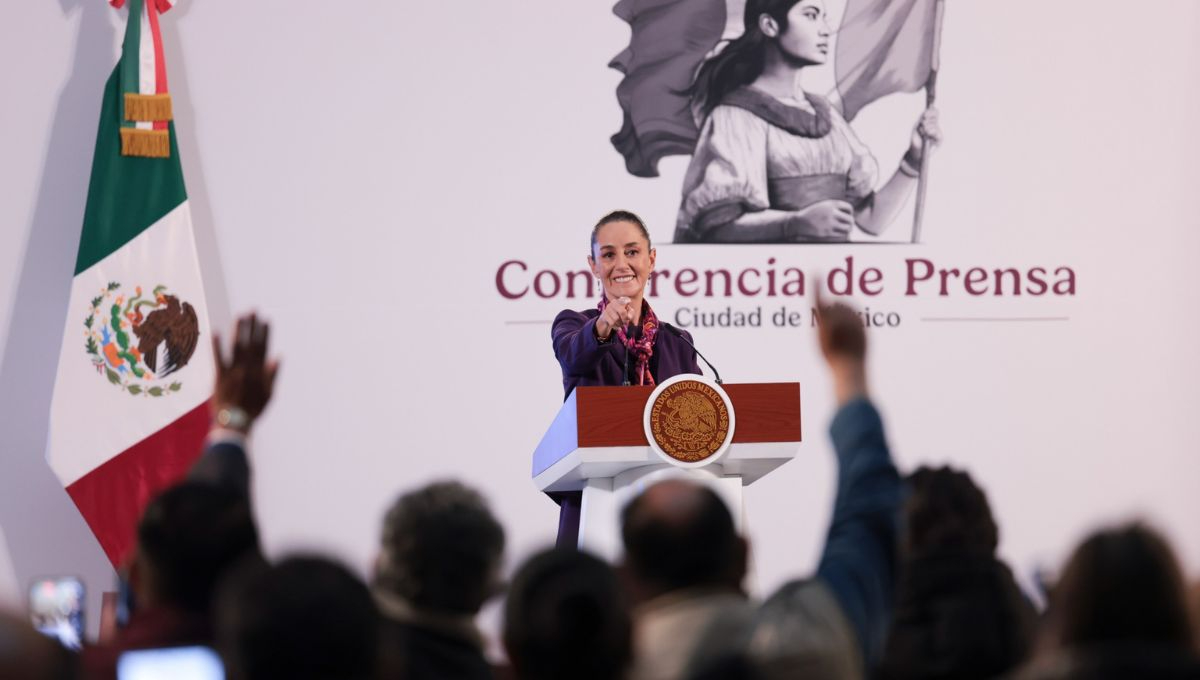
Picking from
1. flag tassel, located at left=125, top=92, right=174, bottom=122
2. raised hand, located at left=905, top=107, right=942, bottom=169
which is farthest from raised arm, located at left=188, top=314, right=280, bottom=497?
raised hand, located at left=905, top=107, right=942, bottom=169

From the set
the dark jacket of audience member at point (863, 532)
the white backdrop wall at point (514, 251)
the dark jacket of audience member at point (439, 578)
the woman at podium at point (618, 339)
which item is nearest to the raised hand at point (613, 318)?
the woman at podium at point (618, 339)

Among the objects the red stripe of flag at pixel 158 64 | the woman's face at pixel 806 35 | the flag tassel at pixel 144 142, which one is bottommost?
the flag tassel at pixel 144 142

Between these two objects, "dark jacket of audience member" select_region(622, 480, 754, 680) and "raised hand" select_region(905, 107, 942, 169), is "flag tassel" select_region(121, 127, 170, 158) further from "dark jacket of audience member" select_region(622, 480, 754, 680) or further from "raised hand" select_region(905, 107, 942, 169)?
"dark jacket of audience member" select_region(622, 480, 754, 680)

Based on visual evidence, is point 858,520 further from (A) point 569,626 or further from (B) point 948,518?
(A) point 569,626

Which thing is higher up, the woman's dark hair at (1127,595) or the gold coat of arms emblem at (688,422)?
the gold coat of arms emblem at (688,422)

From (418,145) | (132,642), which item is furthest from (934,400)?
(132,642)

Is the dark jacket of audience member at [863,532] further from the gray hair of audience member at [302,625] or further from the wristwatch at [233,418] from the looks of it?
the wristwatch at [233,418]

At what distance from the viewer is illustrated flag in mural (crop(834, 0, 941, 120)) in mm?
6703

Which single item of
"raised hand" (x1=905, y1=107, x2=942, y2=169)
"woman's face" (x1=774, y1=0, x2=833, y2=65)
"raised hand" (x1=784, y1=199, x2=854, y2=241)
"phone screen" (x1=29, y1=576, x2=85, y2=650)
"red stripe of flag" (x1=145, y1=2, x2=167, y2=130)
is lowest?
"phone screen" (x1=29, y1=576, x2=85, y2=650)

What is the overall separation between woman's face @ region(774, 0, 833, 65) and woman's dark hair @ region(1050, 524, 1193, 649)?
536cm

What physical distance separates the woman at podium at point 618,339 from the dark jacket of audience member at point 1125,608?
2607 mm

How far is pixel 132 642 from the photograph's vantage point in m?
1.80

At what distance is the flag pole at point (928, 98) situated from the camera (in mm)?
6711

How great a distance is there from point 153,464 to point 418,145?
6.20 ft
